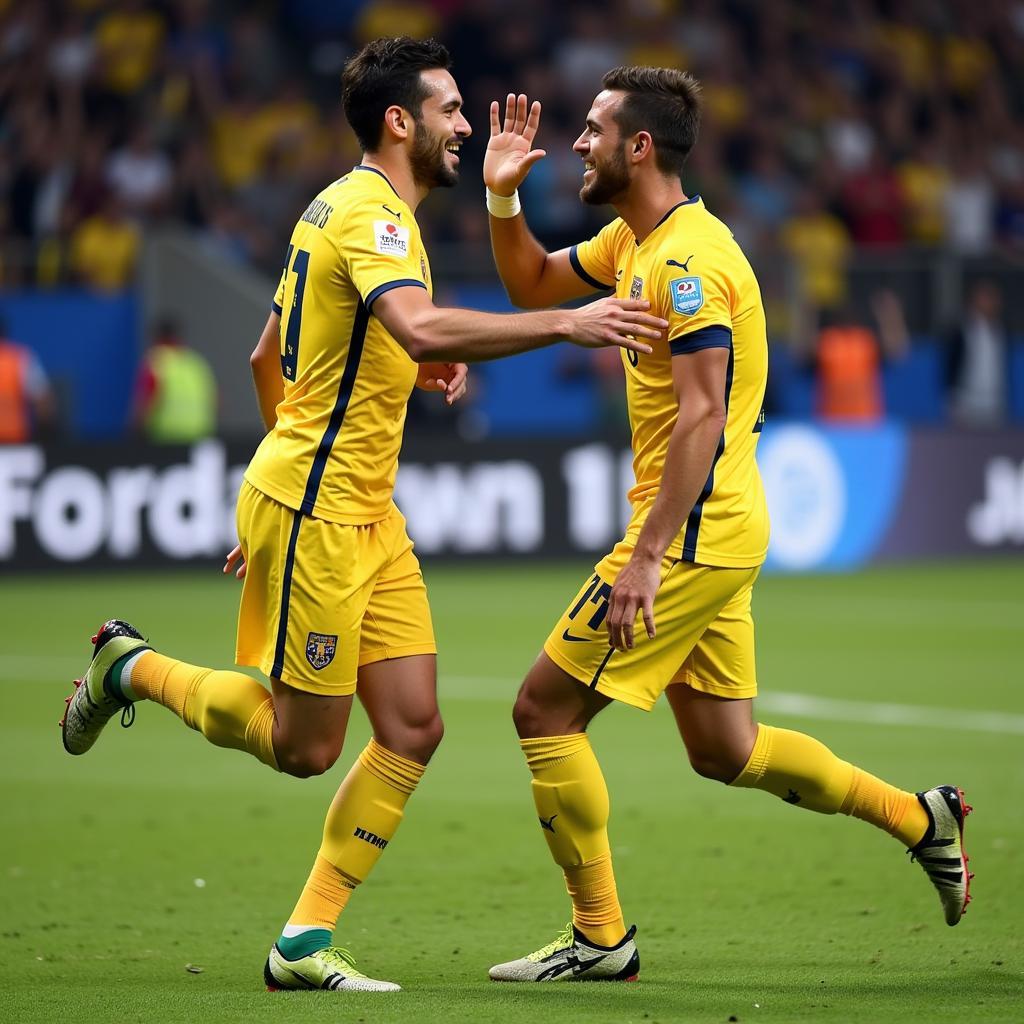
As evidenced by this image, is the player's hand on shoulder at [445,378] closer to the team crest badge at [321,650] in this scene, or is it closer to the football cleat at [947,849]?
the team crest badge at [321,650]

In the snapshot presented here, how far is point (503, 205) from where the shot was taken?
232 inches

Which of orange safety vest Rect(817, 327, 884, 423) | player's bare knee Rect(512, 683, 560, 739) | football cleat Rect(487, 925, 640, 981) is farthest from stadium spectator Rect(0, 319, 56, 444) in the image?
football cleat Rect(487, 925, 640, 981)

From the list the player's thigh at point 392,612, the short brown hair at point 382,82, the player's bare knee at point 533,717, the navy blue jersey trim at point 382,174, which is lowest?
the player's bare knee at point 533,717

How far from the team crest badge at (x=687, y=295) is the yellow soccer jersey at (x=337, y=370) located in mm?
718

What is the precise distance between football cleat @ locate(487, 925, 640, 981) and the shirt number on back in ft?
6.00

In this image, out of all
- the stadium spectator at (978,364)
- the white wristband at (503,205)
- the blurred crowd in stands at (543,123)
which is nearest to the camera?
the white wristband at (503,205)

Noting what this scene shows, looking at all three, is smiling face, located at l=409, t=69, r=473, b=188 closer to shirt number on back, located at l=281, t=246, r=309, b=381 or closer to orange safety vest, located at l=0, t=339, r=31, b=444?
shirt number on back, located at l=281, t=246, r=309, b=381

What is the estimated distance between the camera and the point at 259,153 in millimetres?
20734

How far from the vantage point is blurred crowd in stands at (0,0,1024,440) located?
19938mm

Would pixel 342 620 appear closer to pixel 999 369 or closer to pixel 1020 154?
pixel 999 369

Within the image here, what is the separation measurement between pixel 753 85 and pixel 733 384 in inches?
744

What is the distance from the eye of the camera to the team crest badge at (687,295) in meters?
5.13

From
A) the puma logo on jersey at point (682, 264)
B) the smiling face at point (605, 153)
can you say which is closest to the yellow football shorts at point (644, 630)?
the puma logo on jersey at point (682, 264)

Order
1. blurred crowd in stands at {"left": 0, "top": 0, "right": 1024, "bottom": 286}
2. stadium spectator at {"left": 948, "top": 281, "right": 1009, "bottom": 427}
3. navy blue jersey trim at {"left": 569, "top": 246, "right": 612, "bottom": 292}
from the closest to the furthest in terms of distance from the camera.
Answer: navy blue jersey trim at {"left": 569, "top": 246, "right": 612, "bottom": 292}, blurred crowd in stands at {"left": 0, "top": 0, "right": 1024, "bottom": 286}, stadium spectator at {"left": 948, "top": 281, "right": 1009, "bottom": 427}
